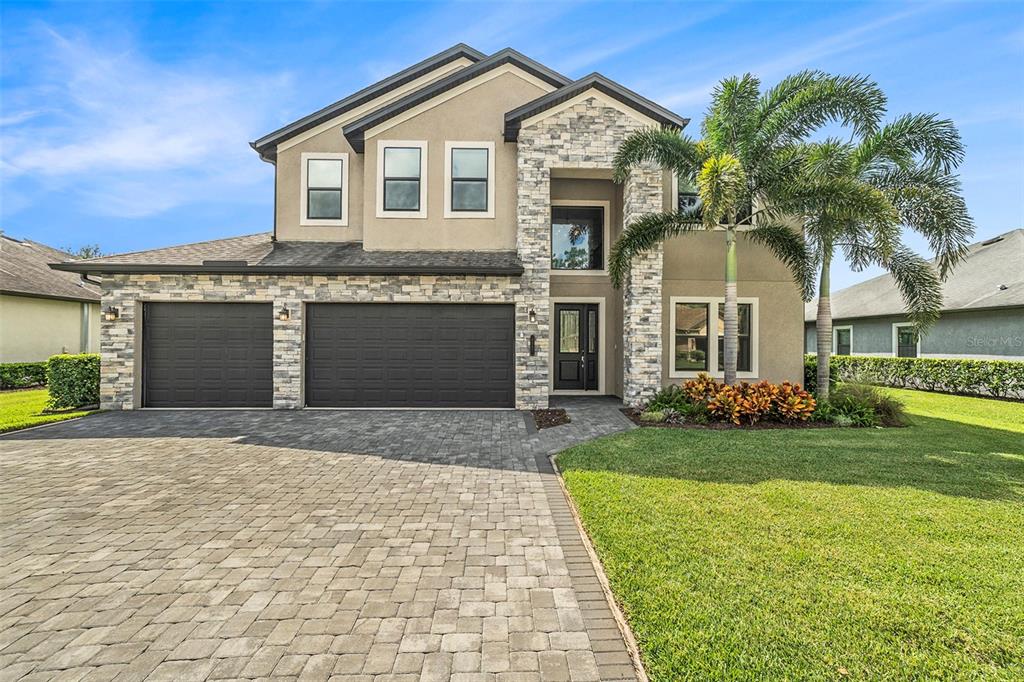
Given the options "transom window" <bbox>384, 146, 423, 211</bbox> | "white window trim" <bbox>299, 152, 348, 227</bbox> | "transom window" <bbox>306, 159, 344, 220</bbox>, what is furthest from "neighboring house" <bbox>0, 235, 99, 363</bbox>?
"transom window" <bbox>384, 146, 423, 211</bbox>

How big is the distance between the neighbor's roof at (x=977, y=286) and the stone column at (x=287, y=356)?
54.7 ft

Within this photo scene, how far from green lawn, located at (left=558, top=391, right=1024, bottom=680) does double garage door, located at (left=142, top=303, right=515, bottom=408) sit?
449 cm

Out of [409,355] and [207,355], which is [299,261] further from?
[409,355]

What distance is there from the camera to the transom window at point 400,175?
11.6 metres

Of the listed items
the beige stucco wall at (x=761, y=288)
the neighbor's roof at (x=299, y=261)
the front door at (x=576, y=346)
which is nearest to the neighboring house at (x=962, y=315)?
the beige stucco wall at (x=761, y=288)

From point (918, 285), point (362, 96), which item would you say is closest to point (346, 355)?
point (362, 96)

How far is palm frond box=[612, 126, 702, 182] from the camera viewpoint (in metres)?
9.60

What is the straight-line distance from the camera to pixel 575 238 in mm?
13055

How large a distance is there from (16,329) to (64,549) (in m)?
17.8

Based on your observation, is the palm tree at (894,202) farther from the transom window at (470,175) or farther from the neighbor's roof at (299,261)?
the transom window at (470,175)

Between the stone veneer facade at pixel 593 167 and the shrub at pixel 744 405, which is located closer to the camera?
the shrub at pixel 744 405

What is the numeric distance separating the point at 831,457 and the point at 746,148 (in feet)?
21.0

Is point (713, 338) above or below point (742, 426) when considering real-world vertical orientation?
above

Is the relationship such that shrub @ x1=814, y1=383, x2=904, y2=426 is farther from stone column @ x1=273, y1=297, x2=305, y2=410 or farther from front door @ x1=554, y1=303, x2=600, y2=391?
stone column @ x1=273, y1=297, x2=305, y2=410
